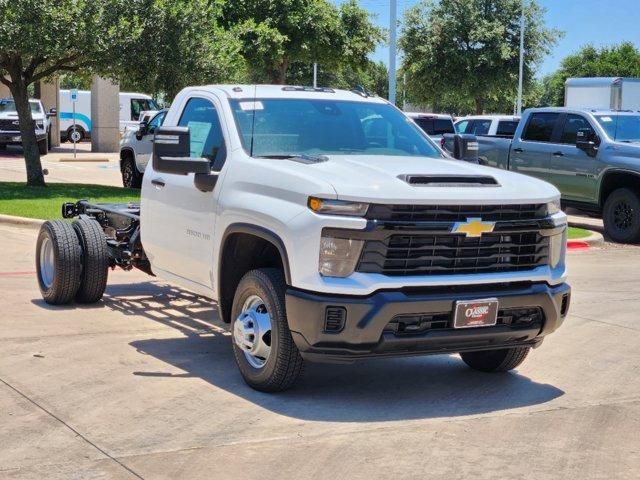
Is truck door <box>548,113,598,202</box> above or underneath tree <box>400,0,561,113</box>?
underneath

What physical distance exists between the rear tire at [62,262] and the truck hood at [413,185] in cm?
309

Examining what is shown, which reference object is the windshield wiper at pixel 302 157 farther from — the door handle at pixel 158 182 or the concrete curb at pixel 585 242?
the concrete curb at pixel 585 242

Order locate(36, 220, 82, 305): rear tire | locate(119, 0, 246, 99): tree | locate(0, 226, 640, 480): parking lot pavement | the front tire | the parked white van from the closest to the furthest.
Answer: locate(0, 226, 640, 480): parking lot pavement → the front tire → locate(36, 220, 82, 305): rear tire → locate(119, 0, 246, 99): tree → the parked white van

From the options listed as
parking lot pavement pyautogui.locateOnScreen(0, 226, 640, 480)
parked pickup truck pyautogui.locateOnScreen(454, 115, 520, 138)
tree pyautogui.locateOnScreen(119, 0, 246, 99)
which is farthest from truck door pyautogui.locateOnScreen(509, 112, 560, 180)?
parking lot pavement pyautogui.locateOnScreen(0, 226, 640, 480)

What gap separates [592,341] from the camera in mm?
8914

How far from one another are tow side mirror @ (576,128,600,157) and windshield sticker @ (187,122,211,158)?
33.8 ft

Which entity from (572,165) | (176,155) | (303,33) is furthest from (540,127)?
A: (303,33)

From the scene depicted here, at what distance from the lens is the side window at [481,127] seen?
23748 mm

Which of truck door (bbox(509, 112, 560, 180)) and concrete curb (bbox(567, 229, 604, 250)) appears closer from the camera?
concrete curb (bbox(567, 229, 604, 250))

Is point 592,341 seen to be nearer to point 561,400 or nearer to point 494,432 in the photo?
point 561,400

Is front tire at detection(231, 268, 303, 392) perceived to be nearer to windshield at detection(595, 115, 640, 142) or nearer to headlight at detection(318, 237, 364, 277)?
headlight at detection(318, 237, 364, 277)

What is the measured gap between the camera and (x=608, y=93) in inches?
1106

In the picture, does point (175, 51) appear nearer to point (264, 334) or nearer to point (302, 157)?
point (302, 157)

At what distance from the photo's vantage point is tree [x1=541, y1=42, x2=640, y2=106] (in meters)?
80.0
